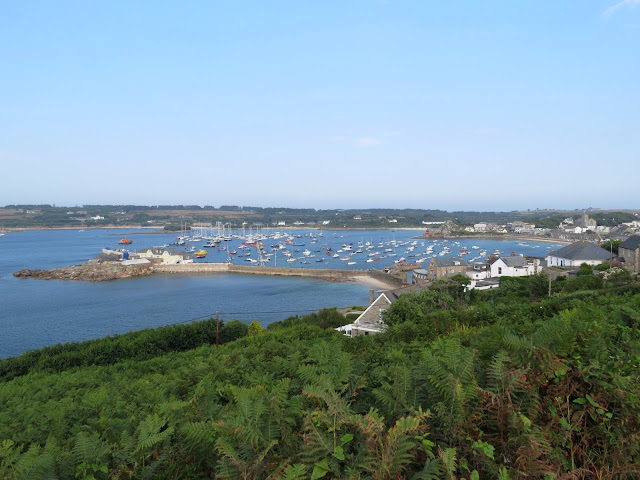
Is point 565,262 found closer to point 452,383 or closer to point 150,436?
point 452,383

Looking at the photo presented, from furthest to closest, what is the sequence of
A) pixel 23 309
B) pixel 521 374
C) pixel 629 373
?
pixel 23 309, pixel 629 373, pixel 521 374

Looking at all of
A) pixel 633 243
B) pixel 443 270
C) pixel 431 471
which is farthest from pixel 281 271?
pixel 431 471

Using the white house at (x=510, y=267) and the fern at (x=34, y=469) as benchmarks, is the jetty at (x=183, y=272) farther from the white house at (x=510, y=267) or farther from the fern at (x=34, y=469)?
the fern at (x=34, y=469)

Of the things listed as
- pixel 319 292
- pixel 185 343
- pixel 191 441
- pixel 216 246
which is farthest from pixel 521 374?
pixel 216 246

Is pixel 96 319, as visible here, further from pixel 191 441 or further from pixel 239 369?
pixel 191 441

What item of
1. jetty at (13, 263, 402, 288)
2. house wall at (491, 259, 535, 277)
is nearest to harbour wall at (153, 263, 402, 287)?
jetty at (13, 263, 402, 288)

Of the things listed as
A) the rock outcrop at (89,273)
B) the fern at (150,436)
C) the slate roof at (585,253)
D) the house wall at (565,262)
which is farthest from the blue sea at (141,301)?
the fern at (150,436)
